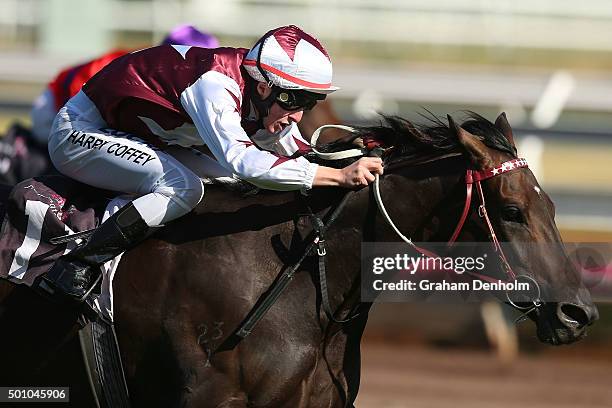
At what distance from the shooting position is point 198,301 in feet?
12.3

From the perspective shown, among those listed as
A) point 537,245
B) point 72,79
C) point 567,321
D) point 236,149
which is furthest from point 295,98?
point 72,79

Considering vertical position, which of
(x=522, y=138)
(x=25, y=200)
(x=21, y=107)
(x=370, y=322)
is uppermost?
(x=25, y=200)

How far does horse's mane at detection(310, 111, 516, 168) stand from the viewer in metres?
3.79

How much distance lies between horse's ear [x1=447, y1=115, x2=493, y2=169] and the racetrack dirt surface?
2906 mm

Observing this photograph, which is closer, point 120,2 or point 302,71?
point 302,71

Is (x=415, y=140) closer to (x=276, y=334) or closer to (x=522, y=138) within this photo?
(x=276, y=334)

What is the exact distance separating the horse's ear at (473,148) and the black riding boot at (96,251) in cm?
106

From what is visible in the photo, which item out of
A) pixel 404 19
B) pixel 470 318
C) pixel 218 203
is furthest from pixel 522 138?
pixel 218 203

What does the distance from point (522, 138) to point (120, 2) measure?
4.27 metres

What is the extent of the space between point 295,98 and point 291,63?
12cm

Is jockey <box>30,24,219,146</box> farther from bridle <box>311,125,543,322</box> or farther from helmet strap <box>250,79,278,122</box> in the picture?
bridle <box>311,125,543,322</box>

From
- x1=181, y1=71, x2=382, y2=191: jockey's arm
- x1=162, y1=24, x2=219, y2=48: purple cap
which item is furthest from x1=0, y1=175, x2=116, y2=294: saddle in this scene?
x1=162, y1=24, x2=219, y2=48: purple cap

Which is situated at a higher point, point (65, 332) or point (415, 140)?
point (415, 140)

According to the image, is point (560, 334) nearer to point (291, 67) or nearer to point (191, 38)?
point (291, 67)
